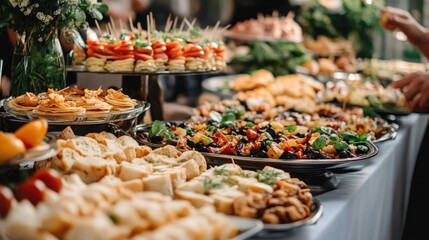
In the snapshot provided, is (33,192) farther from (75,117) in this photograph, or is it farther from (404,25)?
(404,25)

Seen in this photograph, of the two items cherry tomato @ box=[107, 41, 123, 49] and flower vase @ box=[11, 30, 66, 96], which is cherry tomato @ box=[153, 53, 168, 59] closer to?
cherry tomato @ box=[107, 41, 123, 49]

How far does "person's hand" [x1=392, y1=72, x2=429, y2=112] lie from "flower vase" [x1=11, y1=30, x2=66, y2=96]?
182 centimetres

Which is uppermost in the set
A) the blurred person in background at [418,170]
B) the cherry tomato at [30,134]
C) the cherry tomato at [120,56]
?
the cherry tomato at [120,56]

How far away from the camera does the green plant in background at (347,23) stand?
596cm

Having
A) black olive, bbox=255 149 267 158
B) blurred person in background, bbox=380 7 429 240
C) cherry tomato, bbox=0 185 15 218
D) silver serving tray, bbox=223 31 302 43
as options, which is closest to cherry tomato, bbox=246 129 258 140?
black olive, bbox=255 149 267 158

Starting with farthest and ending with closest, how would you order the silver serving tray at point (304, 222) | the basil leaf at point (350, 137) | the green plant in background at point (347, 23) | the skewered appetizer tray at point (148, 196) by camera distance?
1. the green plant in background at point (347, 23)
2. the basil leaf at point (350, 137)
3. the silver serving tray at point (304, 222)
4. the skewered appetizer tray at point (148, 196)

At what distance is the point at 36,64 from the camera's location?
7.65 ft

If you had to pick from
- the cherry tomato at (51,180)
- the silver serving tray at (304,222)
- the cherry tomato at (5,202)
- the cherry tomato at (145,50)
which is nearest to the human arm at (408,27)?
the cherry tomato at (145,50)

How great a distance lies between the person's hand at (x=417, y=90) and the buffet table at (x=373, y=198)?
13cm

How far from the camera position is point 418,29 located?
371 cm

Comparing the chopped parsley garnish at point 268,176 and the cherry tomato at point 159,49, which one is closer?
the chopped parsley garnish at point 268,176

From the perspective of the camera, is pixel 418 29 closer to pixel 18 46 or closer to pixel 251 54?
pixel 251 54

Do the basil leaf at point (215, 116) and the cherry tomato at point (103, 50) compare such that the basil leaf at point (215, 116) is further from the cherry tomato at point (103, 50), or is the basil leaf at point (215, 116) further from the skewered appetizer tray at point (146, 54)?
the cherry tomato at point (103, 50)

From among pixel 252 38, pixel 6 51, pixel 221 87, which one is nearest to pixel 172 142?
pixel 6 51
